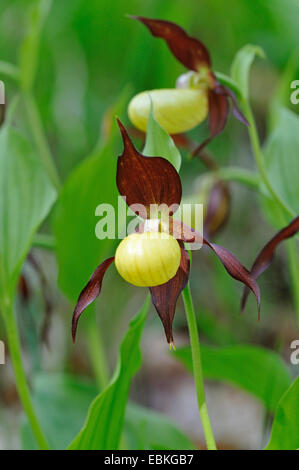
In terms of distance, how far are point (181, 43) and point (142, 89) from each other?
0.96m

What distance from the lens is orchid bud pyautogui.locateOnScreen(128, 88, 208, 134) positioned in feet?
2.89

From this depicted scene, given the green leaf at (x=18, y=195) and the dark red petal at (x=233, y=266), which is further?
the green leaf at (x=18, y=195)

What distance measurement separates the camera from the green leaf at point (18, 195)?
102cm

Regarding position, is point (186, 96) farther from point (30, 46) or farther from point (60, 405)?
point (60, 405)

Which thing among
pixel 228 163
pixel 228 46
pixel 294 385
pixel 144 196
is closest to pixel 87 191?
pixel 144 196

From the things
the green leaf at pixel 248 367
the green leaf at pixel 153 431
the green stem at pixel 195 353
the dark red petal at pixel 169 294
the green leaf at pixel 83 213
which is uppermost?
the green leaf at pixel 83 213

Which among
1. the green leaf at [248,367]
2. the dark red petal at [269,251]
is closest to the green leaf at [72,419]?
the green leaf at [248,367]

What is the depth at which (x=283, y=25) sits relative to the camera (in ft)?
7.13

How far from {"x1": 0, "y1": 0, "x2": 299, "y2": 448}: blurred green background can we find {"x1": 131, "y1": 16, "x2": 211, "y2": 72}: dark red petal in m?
0.88

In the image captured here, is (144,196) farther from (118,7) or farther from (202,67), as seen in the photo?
(118,7)

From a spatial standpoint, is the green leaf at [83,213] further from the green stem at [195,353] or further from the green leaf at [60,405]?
the green stem at [195,353]

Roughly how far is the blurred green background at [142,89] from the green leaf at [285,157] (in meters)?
0.79

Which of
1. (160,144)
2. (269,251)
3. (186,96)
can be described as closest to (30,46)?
(186,96)

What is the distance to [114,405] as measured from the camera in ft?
2.89
